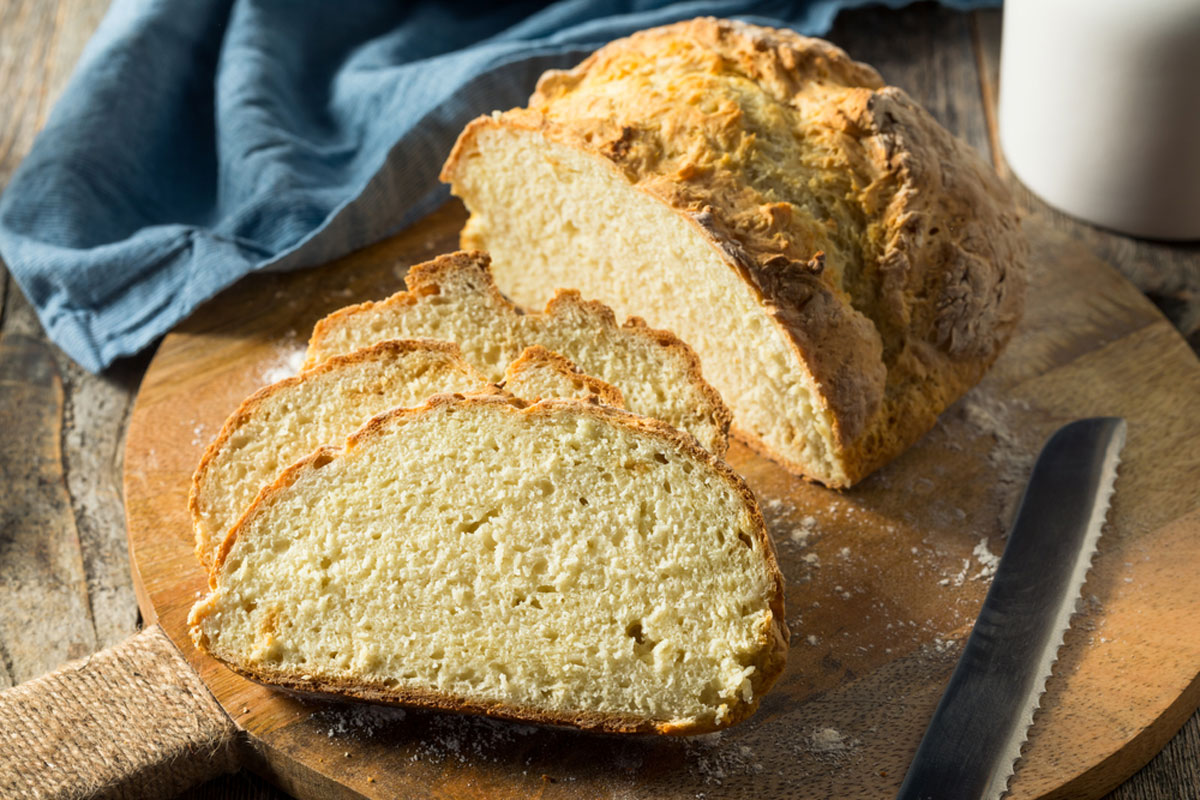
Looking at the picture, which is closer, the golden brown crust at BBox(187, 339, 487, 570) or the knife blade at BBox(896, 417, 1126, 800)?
the knife blade at BBox(896, 417, 1126, 800)

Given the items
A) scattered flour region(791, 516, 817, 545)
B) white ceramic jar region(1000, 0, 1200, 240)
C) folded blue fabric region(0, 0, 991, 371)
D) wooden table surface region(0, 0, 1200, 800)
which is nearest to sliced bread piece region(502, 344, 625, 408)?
scattered flour region(791, 516, 817, 545)

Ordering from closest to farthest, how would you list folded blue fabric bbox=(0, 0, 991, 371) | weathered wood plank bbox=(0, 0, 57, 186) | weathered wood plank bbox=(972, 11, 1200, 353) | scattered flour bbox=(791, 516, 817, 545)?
scattered flour bbox=(791, 516, 817, 545)
folded blue fabric bbox=(0, 0, 991, 371)
weathered wood plank bbox=(972, 11, 1200, 353)
weathered wood plank bbox=(0, 0, 57, 186)

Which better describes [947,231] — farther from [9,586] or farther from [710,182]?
[9,586]

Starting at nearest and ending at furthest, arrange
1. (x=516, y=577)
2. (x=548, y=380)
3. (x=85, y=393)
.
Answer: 1. (x=516, y=577)
2. (x=548, y=380)
3. (x=85, y=393)

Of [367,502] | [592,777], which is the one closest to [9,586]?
[367,502]

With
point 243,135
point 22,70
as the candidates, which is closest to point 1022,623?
point 243,135

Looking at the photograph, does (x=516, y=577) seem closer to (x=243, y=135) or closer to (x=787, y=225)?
(x=787, y=225)

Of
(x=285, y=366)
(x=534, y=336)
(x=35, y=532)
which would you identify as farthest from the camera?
(x=285, y=366)

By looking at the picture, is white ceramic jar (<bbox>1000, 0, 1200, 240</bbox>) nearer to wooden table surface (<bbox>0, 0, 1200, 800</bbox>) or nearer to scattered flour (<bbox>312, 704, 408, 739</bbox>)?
wooden table surface (<bbox>0, 0, 1200, 800</bbox>)
